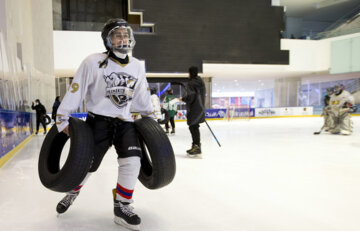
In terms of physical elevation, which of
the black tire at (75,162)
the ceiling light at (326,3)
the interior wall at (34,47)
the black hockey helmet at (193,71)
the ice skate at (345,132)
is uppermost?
the ceiling light at (326,3)

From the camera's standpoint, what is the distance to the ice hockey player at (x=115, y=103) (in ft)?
5.02

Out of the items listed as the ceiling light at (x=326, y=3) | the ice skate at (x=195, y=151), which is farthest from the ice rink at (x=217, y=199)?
the ceiling light at (x=326, y=3)

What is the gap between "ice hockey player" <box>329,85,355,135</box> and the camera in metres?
6.47

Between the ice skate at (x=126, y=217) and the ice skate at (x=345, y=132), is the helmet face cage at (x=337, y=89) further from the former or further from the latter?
the ice skate at (x=126, y=217)

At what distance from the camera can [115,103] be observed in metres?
1.58

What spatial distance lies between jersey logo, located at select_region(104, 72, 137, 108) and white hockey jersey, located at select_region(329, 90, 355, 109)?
21.4 ft

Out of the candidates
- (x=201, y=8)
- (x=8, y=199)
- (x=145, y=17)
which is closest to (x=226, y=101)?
(x=201, y=8)

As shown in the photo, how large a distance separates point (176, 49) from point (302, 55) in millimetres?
6772

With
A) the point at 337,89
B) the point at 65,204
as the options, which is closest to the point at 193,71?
the point at 65,204

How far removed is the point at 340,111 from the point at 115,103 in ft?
21.8

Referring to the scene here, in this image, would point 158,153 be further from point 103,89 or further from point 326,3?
point 326,3

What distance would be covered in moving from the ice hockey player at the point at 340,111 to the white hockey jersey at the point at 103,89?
634 cm

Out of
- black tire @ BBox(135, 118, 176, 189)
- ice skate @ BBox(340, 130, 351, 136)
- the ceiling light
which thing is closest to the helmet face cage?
ice skate @ BBox(340, 130, 351, 136)

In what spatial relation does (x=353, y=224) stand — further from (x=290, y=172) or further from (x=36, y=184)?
(x=36, y=184)
